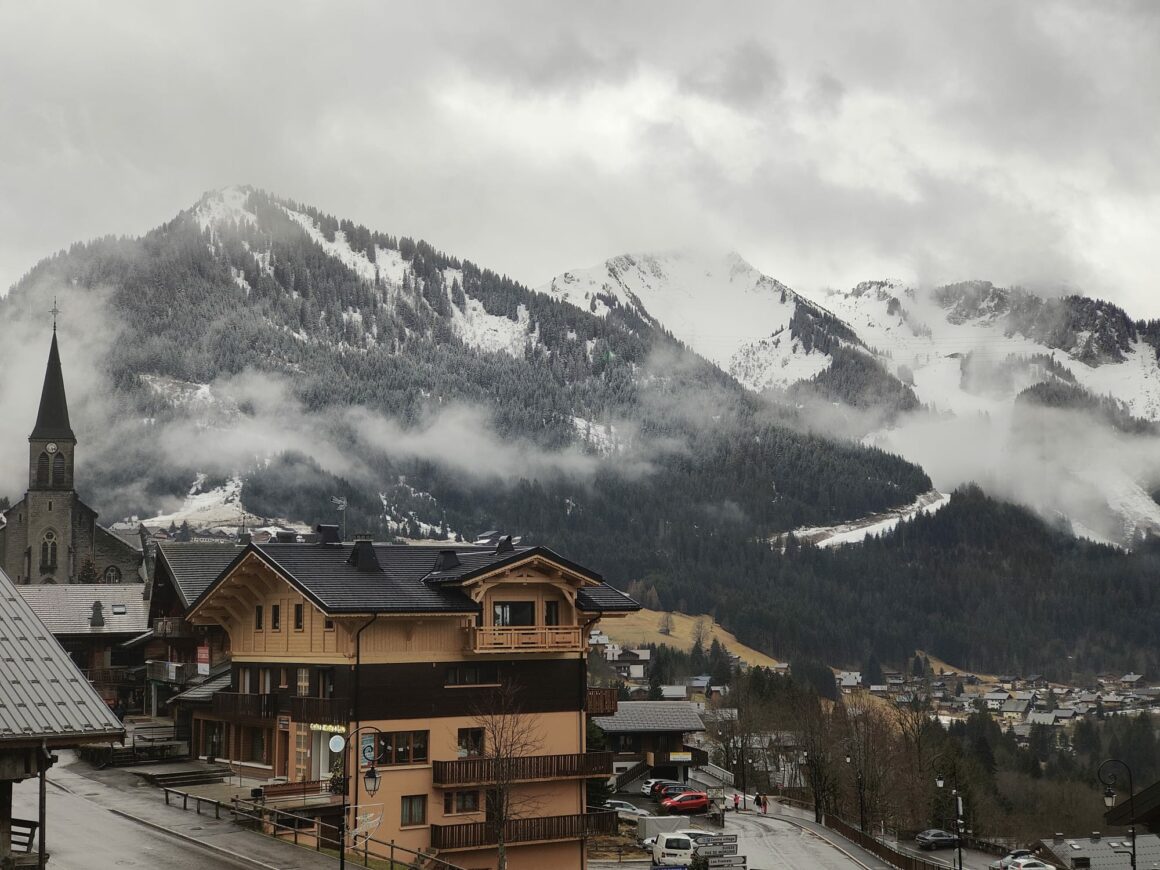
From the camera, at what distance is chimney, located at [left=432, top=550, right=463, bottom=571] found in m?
59.2

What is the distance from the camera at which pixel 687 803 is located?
84.1m

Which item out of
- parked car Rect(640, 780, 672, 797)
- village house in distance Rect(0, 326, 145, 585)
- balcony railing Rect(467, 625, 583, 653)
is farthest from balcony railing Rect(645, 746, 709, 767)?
village house in distance Rect(0, 326, 145, 585)

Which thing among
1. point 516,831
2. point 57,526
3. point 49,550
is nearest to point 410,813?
point 516,831

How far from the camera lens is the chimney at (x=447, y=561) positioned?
59.2 m

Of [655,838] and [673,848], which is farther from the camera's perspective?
[655,838]

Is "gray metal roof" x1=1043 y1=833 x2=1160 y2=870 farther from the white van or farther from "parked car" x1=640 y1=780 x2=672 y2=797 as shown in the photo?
the white van

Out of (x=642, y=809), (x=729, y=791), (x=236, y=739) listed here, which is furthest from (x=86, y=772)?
(x=729, y=791)

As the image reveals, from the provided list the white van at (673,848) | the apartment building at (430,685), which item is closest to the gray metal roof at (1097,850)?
the white van at (673,848)

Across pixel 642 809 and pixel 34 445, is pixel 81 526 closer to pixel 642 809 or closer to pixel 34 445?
pixel 34 445

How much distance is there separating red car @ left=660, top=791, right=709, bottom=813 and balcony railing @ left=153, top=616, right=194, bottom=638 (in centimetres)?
2815

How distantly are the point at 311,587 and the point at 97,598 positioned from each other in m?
53.4

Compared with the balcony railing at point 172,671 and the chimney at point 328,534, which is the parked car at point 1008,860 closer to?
the chimney at point 328,534

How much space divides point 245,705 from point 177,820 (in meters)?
11.7

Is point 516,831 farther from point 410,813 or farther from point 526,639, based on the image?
point 526,639
